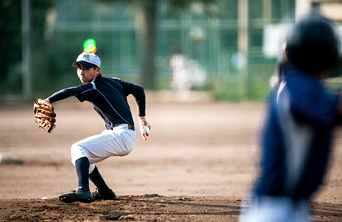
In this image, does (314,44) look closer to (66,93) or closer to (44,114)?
(66,93)

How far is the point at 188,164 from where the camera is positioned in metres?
9.77

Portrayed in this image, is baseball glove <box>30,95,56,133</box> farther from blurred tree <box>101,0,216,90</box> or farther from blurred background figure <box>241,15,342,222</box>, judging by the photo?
blurred tree <box>101,0,216,90</box>

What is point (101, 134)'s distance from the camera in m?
5.97

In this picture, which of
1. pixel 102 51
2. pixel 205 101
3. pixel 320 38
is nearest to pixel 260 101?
pixel 205 101

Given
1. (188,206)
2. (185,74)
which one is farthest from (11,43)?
(188,206)

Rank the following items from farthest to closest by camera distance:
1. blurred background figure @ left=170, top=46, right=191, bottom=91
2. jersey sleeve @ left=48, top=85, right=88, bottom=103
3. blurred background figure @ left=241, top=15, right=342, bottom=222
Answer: blurred background figure @ left=170, top=46, right=191, bottom=91 → jersey sleeve @ left=48, top=85, right=88, bottom=103 → blurred background figure @ left=241, top=15, right=342, bottom=222

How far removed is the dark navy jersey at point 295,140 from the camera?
8.42 ft

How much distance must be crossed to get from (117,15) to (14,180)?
32088 millimetres

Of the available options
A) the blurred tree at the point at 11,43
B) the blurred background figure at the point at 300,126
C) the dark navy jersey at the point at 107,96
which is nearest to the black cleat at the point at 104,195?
the dark navy jersey at the point at 107,96

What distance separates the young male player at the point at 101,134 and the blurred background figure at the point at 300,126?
323 centimetres

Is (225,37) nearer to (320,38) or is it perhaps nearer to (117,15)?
(117,15)

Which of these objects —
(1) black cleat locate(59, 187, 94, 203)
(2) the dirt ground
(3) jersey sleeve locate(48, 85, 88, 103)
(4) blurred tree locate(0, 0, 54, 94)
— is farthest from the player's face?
(4) blurred tree locate(0, 0, 54, 94)

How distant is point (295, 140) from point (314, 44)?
1.54ft

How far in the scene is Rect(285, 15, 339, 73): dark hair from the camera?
2570 millimetres
